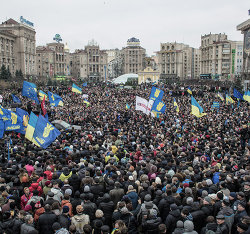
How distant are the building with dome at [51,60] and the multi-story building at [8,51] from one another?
21.7 meters

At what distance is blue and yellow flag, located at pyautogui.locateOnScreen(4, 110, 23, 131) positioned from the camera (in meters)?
13.8

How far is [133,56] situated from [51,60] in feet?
118

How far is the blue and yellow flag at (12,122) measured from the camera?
45.2ft

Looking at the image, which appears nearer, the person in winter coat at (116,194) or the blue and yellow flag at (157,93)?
the person in winter coat at (116,194)

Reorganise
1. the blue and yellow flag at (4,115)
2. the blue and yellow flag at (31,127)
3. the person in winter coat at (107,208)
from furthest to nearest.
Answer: the blue and yellow flag at (4,115) → the blue and yellow flag at (31,127) → the person in winter coat at (107,208)

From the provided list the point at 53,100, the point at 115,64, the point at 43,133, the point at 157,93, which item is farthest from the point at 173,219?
the point at 115,64

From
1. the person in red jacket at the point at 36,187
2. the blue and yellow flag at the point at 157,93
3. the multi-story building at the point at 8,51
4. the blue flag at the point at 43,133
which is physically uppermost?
the multi-story building at the point at 8,51

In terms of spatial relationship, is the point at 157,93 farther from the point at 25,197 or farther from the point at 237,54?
the point at 237,54

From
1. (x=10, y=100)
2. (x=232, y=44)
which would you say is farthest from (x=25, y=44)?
(x=232, y=44)

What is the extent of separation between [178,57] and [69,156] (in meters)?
105

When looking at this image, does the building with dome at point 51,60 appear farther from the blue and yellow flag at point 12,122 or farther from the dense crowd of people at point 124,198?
the dense crowd of people at point 124,198

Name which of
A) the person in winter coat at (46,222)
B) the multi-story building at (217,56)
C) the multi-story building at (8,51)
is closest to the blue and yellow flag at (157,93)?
the person in winter coat at (46,222)

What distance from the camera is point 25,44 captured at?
82.9 m

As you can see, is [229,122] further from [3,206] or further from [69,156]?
[3,206]
